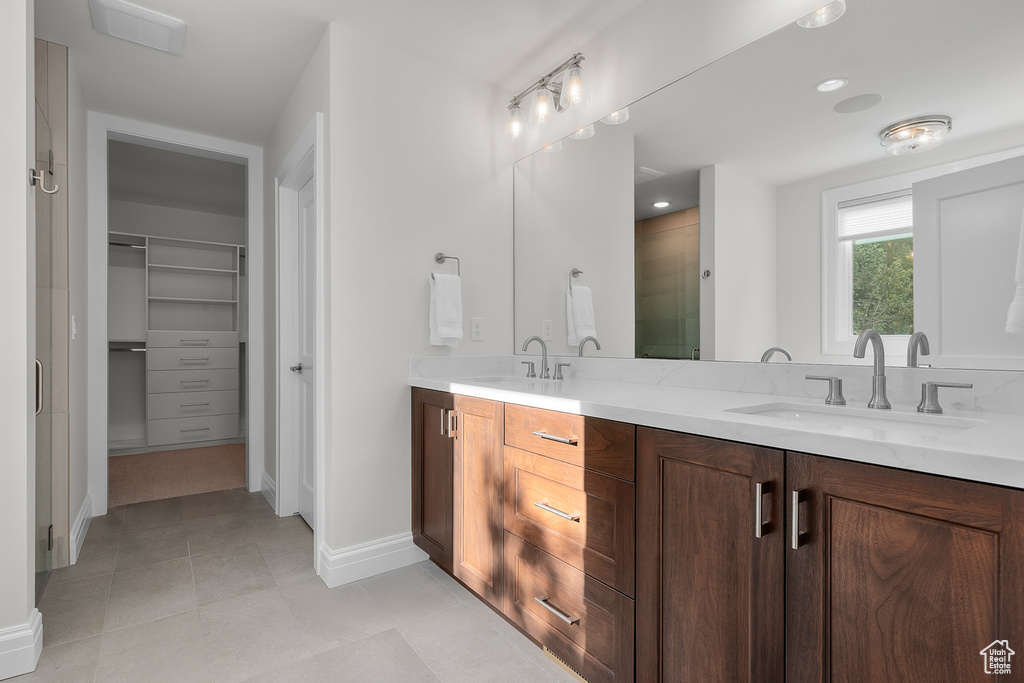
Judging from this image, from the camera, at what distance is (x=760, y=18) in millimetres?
1686

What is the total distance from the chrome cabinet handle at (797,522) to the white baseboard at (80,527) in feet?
9.82

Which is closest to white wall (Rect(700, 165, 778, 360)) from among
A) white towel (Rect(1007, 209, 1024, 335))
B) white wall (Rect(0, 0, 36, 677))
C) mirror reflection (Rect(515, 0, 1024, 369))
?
mirror reflection (Rect(515, 0, 1024, 369))

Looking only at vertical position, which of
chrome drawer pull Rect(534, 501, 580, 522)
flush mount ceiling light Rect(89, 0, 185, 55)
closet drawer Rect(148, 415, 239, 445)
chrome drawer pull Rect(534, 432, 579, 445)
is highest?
flush mount ceiling light Rect(89, 0, 185, 55)

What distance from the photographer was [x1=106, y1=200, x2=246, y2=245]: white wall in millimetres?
4871

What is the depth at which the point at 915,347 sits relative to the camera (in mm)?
1333

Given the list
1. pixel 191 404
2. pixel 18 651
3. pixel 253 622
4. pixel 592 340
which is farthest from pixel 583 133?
pixel 191 404

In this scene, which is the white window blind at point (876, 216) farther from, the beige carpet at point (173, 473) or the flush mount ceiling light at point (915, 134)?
the beige carpet at point (173, 473)

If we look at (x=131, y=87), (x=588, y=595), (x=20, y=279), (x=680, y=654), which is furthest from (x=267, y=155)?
(x=680, y=654)

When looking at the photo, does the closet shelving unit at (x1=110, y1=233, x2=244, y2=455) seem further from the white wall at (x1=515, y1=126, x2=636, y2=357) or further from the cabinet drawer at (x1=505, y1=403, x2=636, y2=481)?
the cabinet drawer at (x1=505, y1=403, x2=636, y2=481)

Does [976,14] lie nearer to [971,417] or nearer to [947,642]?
[971,417]

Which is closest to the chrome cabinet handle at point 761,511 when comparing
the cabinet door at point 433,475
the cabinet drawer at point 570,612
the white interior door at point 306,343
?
the cabinet drawer at point 570,612

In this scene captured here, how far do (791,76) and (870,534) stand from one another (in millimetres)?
1379

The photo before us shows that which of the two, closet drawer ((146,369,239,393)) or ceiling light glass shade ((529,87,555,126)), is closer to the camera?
ceiling light glass shade ((529,87,555,126))

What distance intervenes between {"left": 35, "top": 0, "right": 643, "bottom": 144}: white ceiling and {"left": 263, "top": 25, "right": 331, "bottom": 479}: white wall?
0.28 feet
